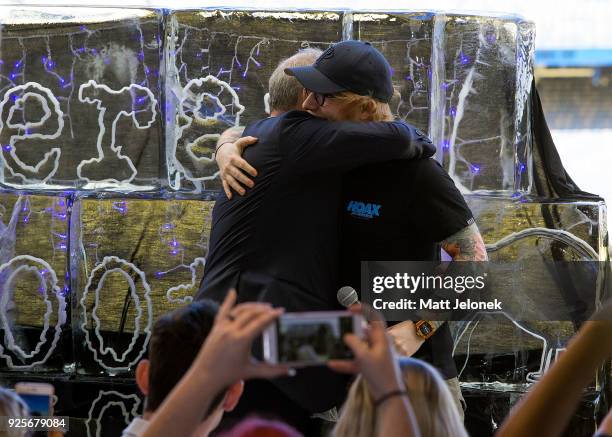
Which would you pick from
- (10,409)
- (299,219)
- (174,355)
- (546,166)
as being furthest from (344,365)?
(546,166)

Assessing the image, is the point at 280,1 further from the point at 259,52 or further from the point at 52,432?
the point at 52,432

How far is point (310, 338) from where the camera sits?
113cm

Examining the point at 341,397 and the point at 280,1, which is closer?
the point at 341,397

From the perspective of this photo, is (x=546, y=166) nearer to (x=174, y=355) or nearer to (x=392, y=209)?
(x=392, y=209)

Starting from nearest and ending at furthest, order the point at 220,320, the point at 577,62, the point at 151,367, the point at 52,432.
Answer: the point at 220,320, the point at 151,367, the point at 52,432, the point at 577,62

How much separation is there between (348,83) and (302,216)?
0.87ft

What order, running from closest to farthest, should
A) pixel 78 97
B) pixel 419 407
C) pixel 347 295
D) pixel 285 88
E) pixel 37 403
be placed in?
pixel 419 407 < pixel 37 403 < pixel 347 295 < pixel 285 88 < pixel 78 97

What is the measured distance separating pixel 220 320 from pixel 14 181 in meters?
1.79

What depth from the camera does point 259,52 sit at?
8.75 ft

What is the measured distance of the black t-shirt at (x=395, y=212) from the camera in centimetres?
184

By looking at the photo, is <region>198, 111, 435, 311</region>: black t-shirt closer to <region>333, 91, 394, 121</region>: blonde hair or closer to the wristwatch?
<region>333, 91, 394, 121</region>: blonde hair

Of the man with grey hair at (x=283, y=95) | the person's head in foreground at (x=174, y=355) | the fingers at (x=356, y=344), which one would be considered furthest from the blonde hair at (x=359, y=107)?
the fingers at (x=356, y=344)

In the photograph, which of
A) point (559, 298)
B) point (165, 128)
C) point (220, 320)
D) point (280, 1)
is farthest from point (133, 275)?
point (220, 320)

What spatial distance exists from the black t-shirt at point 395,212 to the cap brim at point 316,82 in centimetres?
16
